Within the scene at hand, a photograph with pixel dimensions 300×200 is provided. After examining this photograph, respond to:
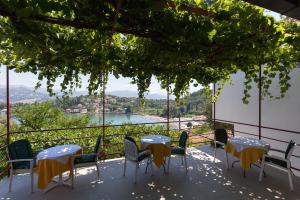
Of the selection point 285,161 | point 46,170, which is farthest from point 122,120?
point 285,161

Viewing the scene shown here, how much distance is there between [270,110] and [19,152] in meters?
6.85

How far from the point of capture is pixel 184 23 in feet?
7.55

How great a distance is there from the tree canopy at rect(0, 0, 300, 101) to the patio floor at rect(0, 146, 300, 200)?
1888mm

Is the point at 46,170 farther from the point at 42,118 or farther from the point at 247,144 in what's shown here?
the point at 42,118

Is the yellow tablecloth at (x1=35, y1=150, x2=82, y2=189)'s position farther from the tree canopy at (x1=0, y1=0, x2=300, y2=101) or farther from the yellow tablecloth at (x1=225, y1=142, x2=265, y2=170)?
the yellow tablecloth at (x1=225, y1=142, x2=265, y2=170)

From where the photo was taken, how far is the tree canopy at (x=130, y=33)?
1.91 meters

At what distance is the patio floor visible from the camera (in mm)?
3373

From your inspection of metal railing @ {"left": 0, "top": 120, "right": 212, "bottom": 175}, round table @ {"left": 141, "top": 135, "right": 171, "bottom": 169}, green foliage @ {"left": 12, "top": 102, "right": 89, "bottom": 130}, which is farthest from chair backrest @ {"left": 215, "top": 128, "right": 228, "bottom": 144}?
green foliage @ {"left": 12, "top": 102, "right": 89, "bottom": 130}

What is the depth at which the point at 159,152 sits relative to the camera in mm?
4203

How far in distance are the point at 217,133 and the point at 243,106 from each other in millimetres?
2988

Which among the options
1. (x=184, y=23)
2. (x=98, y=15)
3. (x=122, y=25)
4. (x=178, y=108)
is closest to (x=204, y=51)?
(x=184, y=23)

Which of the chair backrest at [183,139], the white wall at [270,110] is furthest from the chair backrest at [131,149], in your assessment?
the white wall at [270,110]

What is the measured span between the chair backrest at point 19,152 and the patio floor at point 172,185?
45cm

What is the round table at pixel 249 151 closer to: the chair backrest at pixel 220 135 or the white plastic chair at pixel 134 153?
the chair backrest at pixel 220 135
